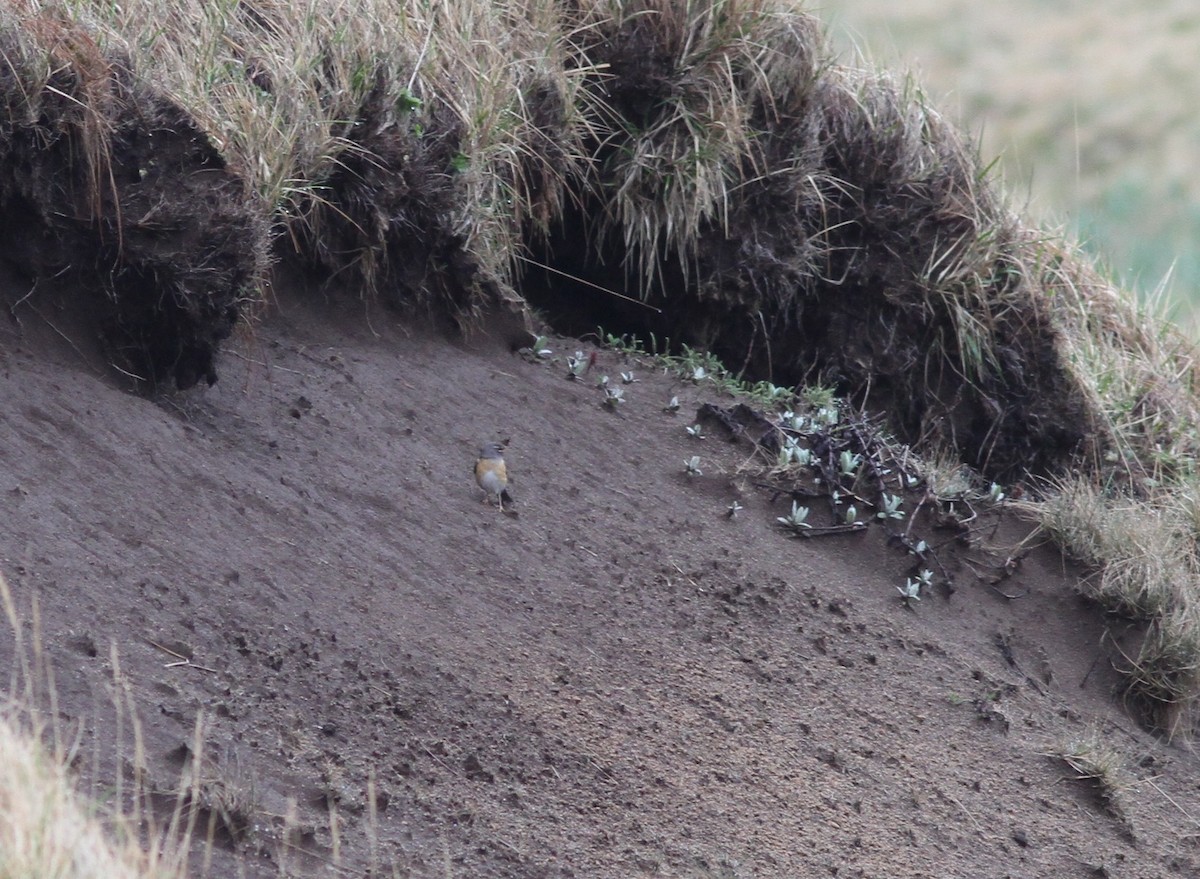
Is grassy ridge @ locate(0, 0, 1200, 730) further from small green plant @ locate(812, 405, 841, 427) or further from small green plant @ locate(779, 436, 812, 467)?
small green plant @ locate(779, 436, 812, 467)

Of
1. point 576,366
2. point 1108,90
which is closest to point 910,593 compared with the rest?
point 576,366

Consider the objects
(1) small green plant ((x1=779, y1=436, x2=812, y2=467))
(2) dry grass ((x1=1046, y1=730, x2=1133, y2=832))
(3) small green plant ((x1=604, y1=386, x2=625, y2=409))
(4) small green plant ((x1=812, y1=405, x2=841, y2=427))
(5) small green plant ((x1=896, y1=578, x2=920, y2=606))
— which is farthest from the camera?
(4) small green plant ((x1=812, y1=405, x2=841, y2=427))

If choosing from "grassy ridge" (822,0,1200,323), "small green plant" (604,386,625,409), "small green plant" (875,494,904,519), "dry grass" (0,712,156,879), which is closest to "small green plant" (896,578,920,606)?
"small green plant" (875,494,904,519)

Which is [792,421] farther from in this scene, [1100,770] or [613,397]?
[1100,770]

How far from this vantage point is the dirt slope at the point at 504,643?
2730mm

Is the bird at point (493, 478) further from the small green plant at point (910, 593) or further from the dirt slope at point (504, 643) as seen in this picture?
the small green plant at point (910, 593)

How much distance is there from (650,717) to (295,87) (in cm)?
203

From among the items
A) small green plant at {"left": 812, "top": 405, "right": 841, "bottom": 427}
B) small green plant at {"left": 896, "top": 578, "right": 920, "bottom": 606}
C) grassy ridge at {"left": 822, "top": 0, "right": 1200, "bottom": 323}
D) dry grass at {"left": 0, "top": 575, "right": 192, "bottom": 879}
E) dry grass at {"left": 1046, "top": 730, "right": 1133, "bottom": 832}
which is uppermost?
dry grass at {"left": 0, "top": 575, "right": 192, "bottom": 879}

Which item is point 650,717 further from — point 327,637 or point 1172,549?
point 1172,549

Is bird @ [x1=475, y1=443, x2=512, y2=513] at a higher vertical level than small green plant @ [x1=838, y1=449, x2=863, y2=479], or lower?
higher

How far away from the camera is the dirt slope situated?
2.73 m

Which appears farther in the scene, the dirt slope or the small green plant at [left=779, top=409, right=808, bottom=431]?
the small green plant at [left=779, top=409, right=808, bottom=431]

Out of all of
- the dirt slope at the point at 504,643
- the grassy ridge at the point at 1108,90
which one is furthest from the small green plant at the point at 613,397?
the grassy ridge at the point at 1108,90

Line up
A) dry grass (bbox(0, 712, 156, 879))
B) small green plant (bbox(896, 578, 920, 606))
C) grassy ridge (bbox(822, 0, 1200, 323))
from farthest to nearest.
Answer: grassy ridge (bbox(822, 0, 1200, 323)) < small green plant (bbox(896, 578, 920, 606)) < dry grass (bbox(0, 712, 156, 879))
